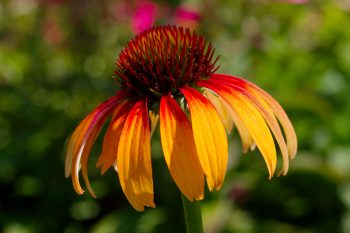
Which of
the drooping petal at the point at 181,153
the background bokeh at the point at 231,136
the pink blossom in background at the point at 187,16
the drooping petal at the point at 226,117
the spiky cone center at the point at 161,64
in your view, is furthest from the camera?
the pink blossom in background at the point at 187,16

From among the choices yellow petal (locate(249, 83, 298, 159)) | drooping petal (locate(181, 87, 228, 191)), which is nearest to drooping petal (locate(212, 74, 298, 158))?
yellow petal (locate(249, 83, 298, 159))

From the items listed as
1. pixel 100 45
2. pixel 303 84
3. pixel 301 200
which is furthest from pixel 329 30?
pixel 100 45

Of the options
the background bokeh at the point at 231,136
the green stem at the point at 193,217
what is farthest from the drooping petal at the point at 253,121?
the background bokeh at the point at 231,136

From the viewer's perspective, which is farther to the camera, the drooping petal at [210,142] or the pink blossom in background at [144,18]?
the pink blossom in background at [144,18]

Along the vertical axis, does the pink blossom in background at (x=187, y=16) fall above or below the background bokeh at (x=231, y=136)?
above

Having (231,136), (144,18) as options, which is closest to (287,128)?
(231,136)

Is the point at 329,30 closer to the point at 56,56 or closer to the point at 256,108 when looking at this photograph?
the point at 56,56

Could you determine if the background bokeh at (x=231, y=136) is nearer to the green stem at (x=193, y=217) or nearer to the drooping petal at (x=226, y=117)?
the drooping petal at (x=226, y=117)
